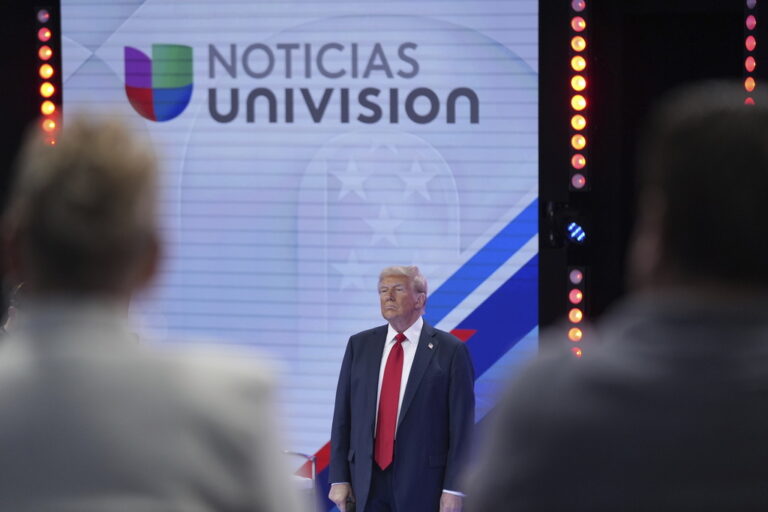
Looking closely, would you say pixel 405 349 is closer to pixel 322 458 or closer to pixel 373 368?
pixel 373 368

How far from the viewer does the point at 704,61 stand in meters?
5.53

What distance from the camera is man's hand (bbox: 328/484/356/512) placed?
522 cm

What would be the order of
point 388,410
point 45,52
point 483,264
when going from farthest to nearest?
point 45,52 < point 483,264 < point 388,410

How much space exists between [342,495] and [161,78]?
1945 millimetres

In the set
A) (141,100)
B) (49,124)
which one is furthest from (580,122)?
(49,124)

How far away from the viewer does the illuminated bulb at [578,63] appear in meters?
5.40

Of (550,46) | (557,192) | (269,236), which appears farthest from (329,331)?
(550,46)

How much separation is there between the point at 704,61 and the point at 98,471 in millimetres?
4777

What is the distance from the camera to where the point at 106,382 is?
3.64 feet

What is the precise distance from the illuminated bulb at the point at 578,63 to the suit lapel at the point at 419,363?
117 cm

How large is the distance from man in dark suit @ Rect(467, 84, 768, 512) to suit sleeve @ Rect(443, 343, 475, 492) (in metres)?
3.97

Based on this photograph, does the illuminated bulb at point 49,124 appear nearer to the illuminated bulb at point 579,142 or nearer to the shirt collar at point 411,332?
the shirt collar at point 411,332

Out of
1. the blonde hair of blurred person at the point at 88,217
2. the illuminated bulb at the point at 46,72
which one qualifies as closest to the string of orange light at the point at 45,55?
the illuminated bulb at the point at 46,72

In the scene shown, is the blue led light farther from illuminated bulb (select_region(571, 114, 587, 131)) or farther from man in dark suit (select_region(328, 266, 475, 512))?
man in dark suit (select_region(328, 266, 475, 512))
